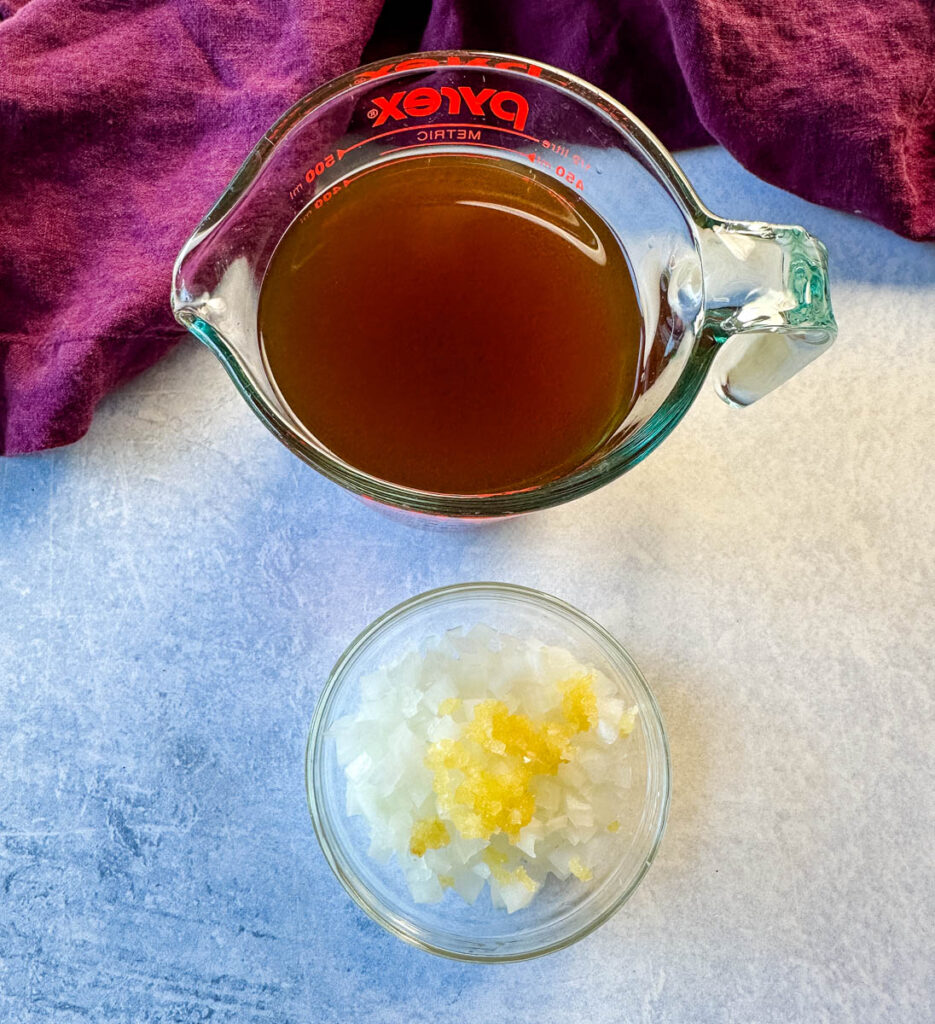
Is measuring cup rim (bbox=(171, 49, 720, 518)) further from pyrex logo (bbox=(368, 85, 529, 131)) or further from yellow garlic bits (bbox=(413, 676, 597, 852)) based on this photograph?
yellow garlic bits (bbox=(413, 676, 597, 852))

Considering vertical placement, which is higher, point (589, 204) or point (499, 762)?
point (589, 204)

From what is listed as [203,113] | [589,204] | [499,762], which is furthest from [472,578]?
[203,113]

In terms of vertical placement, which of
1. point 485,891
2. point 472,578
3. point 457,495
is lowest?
point 485,891

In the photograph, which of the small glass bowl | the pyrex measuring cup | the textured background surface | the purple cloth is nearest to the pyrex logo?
the pyrex measuring cup

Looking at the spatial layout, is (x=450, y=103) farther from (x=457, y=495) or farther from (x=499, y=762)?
(x=499, y=762)

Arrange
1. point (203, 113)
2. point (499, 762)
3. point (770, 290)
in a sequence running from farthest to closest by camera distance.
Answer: point (203, 113) < point (499, 762) < point (770, 290)

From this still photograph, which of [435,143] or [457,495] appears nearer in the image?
[457,495]

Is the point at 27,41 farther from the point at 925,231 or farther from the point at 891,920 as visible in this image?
the point at 891,920
